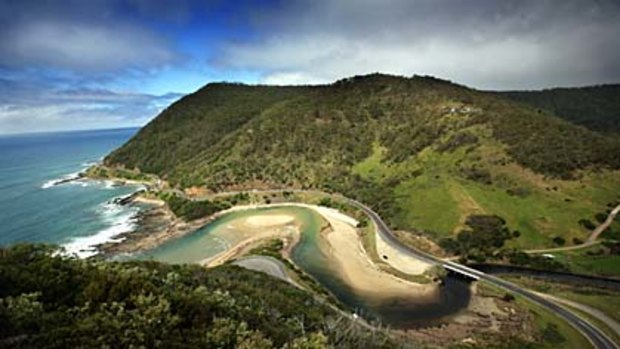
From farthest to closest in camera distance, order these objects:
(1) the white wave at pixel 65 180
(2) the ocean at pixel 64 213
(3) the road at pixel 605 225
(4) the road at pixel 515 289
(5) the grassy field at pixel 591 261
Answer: (1) the white wave at pixel 65 180 → (2) the ocean at pixel 64 213 → (3) the road at pixel 605 225 → (5) the grassy field at pixel 591 261 → (4) the road at pixel 515 289

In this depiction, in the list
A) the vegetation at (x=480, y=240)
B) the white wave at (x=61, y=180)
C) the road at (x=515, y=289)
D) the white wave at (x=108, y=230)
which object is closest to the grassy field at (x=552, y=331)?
the road at (x=515, y=289)

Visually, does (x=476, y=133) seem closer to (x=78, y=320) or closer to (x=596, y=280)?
(x=596, y=280)

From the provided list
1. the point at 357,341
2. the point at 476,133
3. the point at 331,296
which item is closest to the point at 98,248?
the point at 331,296

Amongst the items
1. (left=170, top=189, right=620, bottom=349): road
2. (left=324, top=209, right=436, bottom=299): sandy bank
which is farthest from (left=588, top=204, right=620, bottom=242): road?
(left=324, top=209, right=436, bottom=299): sandy bank

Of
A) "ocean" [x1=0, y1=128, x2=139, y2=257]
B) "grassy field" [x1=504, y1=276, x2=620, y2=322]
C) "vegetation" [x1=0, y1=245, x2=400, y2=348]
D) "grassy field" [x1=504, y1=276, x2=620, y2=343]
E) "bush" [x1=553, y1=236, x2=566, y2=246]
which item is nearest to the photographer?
"vegetation" [x1=0, y1=245, x2=400, y2=348]

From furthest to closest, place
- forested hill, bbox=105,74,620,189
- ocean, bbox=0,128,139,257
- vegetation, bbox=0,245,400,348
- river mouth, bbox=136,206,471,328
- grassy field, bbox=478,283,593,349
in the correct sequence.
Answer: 1. forested hill, bbox=105,74,620,189
2. ocean, bbox=0,128,139,257
3. river mouth, bbox=136,206,471,328
4. grassy field, bbox=478,283,593,349
5. vegetation, bbox=0,245,400,348

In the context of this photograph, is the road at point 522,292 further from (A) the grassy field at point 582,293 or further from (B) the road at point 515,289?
(A) the grassy field at point 582,293

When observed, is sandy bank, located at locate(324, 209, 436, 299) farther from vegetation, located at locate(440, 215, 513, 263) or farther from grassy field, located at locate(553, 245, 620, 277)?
grassy field, located at locate(553, 245, 620, 277)
